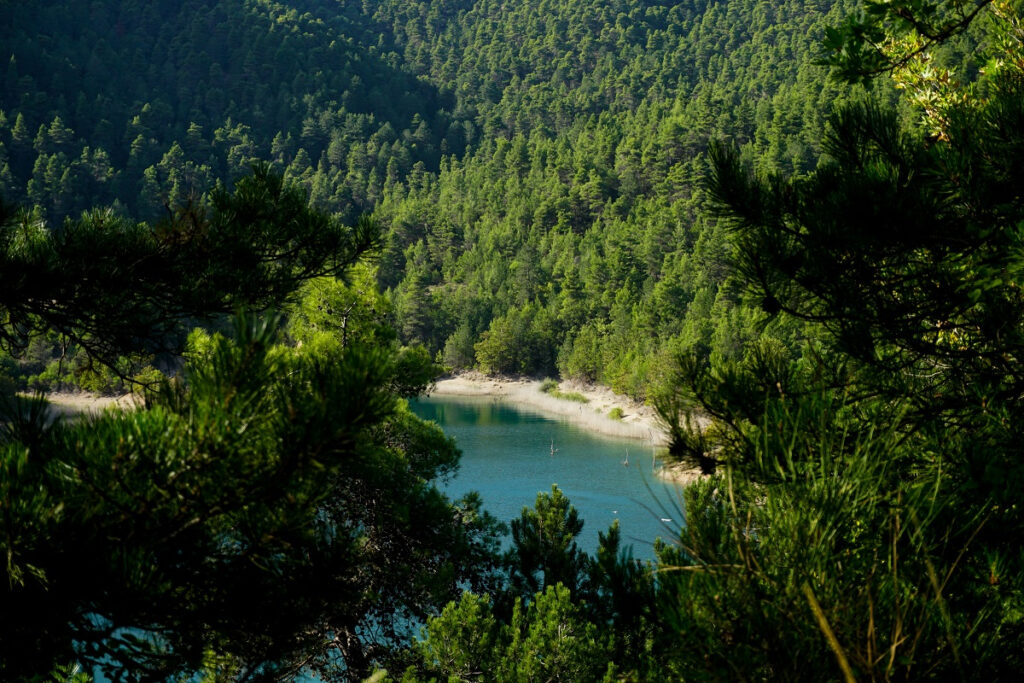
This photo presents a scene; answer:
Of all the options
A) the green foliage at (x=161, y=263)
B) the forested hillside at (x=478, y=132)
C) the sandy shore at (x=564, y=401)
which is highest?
the forested hillside at (x=478, y=132)

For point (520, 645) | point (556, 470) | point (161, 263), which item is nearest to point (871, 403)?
point (161, 263)

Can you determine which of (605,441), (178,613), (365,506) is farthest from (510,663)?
(605,441)

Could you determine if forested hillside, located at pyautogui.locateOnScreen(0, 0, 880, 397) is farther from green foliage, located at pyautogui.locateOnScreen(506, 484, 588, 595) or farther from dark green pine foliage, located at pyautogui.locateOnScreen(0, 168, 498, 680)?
green foliage, located at pyautogui.locateOnScreen(506, 484, 588, 595)

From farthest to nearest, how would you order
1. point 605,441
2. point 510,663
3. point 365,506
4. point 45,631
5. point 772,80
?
point 772,80
point 605,441
point 365,506
point 510,663
point 45,631

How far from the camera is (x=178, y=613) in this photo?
1.54 m

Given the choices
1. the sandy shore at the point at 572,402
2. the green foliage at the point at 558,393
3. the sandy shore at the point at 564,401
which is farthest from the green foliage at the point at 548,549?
the green foliage at the point at 558,393

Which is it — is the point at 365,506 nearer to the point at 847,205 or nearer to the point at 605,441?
the point at 847,205

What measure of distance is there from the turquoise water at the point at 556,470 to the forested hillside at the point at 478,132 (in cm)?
499

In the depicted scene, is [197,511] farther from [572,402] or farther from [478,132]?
[478,132]

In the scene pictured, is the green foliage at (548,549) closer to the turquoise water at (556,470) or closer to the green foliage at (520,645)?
the green foliage at (520,645)

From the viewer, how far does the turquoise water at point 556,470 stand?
69.3 ft

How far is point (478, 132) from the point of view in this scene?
384 feet

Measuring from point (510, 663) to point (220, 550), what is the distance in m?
5.12

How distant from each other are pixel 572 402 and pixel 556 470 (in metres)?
17.2
